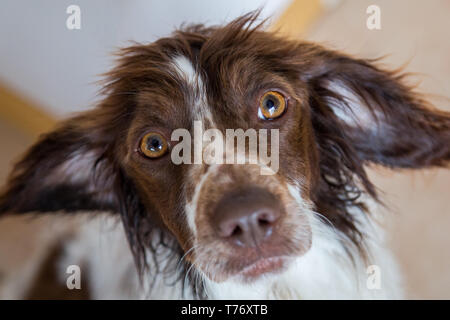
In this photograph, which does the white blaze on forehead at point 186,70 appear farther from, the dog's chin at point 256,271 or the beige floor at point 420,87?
the beige floor at point 420,87

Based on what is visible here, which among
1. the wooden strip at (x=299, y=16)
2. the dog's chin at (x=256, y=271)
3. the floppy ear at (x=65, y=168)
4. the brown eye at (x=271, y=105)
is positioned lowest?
the dog's chin at (x=256, y=271)

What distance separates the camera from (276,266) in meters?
1.85

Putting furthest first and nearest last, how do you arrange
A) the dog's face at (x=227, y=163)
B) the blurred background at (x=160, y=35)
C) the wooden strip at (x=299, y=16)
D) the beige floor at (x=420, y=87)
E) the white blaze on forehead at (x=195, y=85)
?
the wooden strip at (x=299, y=16), the beige floor at (x=420, y=87), the blurred background at (x=160, y=35), the white blaze on forehead at (x=195, y=85), the dog's face at (x=227, y=163)

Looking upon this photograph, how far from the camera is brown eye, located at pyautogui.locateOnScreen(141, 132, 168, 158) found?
6.38 ft

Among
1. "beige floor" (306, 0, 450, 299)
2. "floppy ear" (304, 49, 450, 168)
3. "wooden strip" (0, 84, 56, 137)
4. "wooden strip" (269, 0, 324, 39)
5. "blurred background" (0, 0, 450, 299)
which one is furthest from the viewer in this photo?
"wooden strip" (0, 84, 56, 137)

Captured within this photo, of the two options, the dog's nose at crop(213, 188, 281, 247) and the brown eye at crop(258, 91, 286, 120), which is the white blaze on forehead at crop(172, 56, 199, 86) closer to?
the brown eye at crop(258, 91, 286, 120)

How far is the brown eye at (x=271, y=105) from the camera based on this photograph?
6.28 ft

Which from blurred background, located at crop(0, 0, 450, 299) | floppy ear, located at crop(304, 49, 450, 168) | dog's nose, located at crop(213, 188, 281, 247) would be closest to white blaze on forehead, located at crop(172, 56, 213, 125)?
dog's nose, located at crop(213, 188, 281, 247)

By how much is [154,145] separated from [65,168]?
25.5 inches

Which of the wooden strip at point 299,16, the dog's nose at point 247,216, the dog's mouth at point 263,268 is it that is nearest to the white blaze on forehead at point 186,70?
the dog's nose at point 247,216

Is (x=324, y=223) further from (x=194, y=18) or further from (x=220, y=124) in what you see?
(x=194, y=18)

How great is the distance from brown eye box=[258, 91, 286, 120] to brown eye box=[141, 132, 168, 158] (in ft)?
1.37

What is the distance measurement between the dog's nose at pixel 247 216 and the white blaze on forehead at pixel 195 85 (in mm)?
388
